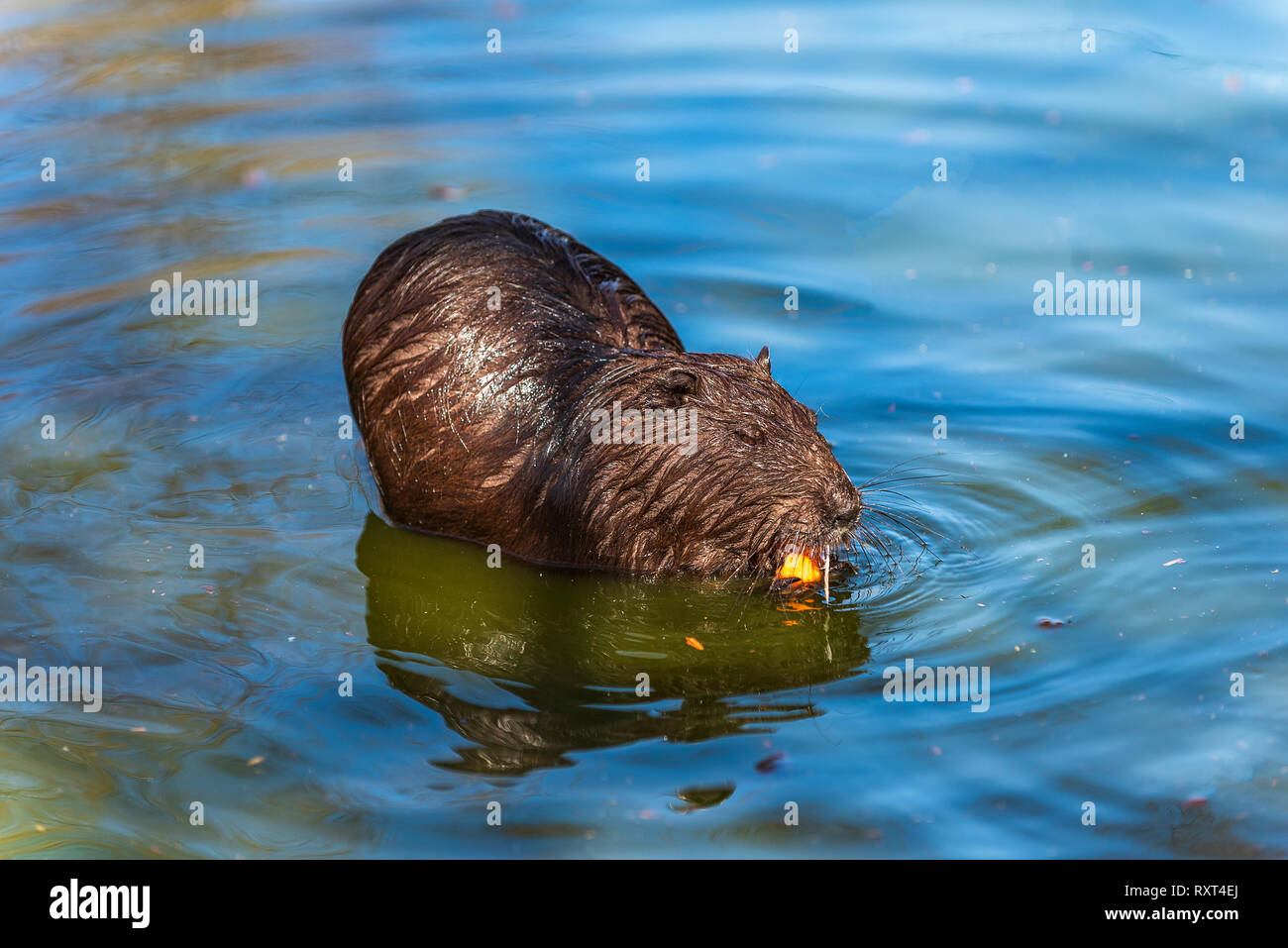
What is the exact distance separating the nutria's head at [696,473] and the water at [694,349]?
9.6 inches

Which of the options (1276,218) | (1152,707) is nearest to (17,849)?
(1152,707)

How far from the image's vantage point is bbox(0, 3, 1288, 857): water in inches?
218

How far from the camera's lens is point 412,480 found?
723 centimetres

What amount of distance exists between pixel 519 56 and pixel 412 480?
7.29 metres

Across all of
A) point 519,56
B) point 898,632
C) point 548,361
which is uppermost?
point 519,56

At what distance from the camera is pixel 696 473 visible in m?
6.58

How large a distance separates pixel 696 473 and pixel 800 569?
60 centimetres

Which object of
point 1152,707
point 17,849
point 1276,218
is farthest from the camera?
point 1276,218

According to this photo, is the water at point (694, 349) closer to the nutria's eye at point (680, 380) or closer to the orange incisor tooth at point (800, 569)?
the orange incisor tooth at point (800, 569)

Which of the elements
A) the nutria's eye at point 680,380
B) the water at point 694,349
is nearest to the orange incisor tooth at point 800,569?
the water at point 694,349

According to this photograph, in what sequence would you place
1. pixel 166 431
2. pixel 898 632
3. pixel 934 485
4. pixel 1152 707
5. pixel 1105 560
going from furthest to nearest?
1. pixel 166 431
2. pixel 934 485
3. pixel 1105 560
4. pixel 898 632
5. pixel 1152 707

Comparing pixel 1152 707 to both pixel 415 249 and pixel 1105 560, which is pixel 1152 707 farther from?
pixel 415 249

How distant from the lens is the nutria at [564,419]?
258 inches

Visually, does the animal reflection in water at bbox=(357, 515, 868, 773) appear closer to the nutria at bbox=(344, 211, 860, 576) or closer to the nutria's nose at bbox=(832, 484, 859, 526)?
the nutria at bbox=(344, 211, 860, 576)
